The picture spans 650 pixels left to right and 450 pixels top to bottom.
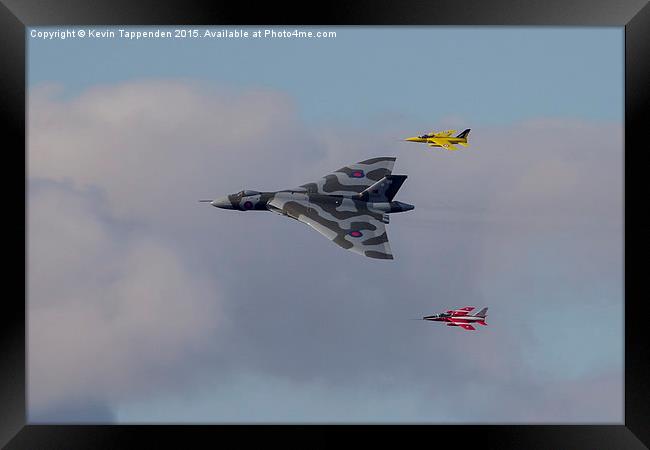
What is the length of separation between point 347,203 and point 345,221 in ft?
6.39

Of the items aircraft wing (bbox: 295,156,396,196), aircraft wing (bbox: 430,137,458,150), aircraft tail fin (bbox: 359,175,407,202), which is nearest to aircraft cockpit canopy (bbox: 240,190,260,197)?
aircraft wing (bbox: 295,156,396,196)

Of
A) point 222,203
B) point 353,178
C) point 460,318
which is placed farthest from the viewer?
point 222,203

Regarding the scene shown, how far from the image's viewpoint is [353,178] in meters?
59.0

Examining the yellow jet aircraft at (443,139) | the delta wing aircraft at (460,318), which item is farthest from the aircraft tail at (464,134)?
the delta wing aircraft at (460,318)

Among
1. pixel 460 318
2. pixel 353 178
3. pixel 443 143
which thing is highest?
pixel 443 143

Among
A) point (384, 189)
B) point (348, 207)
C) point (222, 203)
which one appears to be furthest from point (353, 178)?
point (222, 203)

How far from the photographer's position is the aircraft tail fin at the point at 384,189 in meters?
55.7

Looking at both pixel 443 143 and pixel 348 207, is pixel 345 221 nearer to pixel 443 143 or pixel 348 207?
pixel 348 207

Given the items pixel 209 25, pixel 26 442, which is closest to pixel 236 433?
pixel 26 442

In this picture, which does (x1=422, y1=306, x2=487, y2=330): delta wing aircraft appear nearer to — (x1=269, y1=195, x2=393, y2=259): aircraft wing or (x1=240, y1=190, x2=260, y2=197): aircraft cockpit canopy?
(x1=269, y1=195, x2=393, y2=259): aircraft wing

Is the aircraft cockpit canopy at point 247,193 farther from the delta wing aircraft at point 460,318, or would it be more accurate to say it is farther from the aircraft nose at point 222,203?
the delta wing aircraft at point 460,318

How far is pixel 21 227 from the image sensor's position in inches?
1542

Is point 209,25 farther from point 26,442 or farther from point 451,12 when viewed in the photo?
point 26,442

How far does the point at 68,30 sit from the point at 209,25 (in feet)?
22.7
